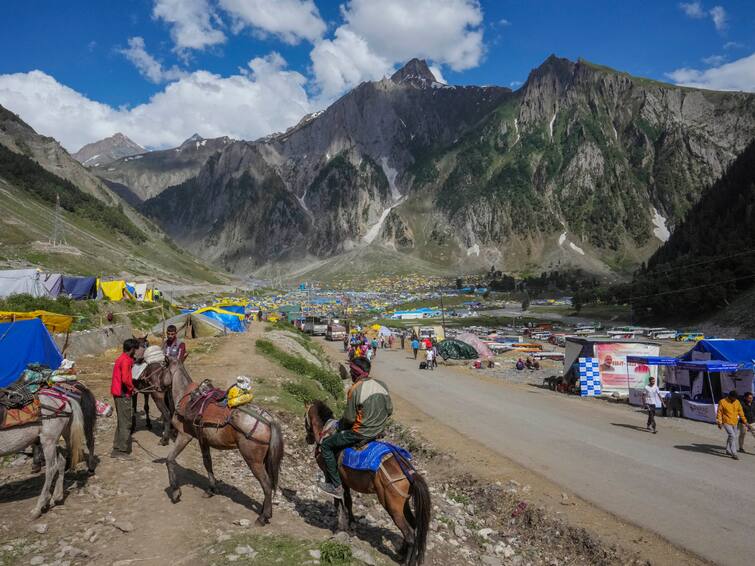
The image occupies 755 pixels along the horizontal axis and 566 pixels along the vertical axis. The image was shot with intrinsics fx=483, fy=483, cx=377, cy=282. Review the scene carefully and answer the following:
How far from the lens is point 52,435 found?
8.39 metres

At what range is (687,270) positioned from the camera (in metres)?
85.4

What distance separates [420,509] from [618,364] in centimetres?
2681

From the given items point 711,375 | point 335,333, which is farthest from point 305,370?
point 335,333

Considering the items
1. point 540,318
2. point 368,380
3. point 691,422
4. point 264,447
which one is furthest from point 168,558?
point 540,318

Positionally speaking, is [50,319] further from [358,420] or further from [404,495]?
[404,495]

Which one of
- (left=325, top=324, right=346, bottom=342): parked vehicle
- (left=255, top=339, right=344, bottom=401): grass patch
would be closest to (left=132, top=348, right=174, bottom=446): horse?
(left=255, top=339, right=344, bottom=401): grass patch

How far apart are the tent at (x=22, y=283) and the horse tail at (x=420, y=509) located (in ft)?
131

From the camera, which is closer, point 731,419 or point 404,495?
point 404,495

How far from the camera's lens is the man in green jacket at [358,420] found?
7.82 m

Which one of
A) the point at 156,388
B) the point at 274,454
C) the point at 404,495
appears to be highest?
the point at 156,388

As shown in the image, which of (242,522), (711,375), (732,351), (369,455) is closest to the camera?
(369,455)

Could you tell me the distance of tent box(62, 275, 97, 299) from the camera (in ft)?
145

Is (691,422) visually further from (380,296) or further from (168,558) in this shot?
(380,296)

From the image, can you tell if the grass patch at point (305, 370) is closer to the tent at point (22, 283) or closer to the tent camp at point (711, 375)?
the tent camp at point (711, 375)
